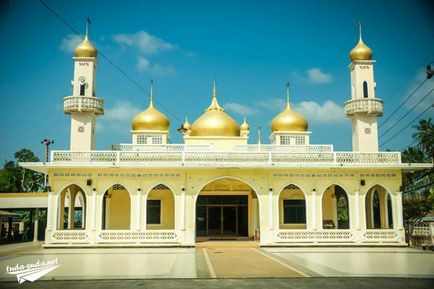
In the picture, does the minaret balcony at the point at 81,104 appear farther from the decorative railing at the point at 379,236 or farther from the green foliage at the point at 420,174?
the green foliage at the point at 420,174

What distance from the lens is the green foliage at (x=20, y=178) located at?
166 feet

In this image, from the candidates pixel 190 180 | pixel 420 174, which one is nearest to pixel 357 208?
pixel 190 180

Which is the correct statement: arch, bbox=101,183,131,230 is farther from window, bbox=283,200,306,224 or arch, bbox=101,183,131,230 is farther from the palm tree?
the palm tree

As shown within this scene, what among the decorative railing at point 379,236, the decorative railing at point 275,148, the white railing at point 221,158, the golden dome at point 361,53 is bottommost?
the decorative railing at point 379,236

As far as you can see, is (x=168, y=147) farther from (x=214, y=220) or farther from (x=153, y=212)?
(x=214, y=220)

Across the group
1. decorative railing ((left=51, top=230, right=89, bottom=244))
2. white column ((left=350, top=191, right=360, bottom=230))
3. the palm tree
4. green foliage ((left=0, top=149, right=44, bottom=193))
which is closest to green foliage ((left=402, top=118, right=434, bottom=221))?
the palm tree

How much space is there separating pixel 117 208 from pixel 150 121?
5.83 metres

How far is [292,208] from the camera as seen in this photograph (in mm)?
25797

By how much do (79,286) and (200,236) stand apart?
16.4 metres

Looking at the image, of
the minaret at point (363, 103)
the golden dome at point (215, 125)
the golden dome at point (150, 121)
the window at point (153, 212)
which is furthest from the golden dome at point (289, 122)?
the window at point (153, 212)

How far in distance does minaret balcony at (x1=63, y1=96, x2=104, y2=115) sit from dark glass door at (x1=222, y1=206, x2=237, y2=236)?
8981 mm

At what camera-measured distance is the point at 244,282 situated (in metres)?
10.9

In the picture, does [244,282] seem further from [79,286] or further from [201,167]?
[201,167]

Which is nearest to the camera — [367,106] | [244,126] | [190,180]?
[190,180]
